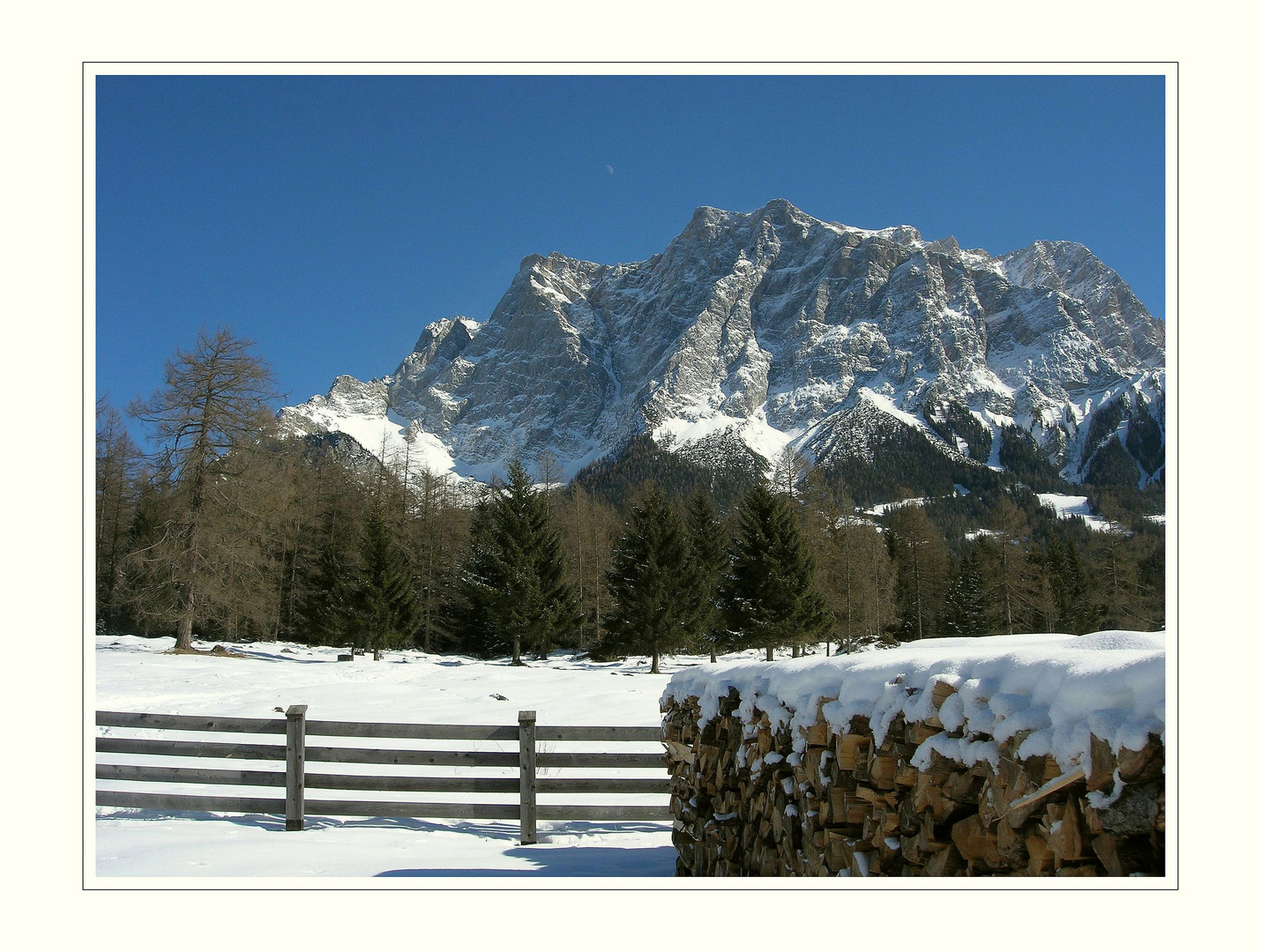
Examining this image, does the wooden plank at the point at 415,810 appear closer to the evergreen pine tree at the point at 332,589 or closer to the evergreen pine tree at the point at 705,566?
the evergreen pine tree at the point at 705,566

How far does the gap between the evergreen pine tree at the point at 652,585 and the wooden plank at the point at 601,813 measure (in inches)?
794

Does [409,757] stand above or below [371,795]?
above

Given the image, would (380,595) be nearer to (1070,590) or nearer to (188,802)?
(188,802)

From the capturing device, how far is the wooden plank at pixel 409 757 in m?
5.86

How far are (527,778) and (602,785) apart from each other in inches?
26.7

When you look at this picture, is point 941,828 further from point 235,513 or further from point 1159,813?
point 235,513

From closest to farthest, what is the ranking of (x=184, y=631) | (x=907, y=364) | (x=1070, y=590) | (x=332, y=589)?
A: (x=184, y=631), (x=332, y=589), (x=1070, y=590), (x=907, y=364)

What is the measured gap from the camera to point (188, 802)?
586 centimetres

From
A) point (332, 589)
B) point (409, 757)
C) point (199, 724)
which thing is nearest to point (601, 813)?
point (409, 757)

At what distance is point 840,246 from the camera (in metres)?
196

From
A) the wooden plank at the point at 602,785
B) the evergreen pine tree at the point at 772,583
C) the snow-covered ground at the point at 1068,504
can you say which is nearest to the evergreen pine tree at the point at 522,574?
the evergreen pine tree at the point at 772,583
